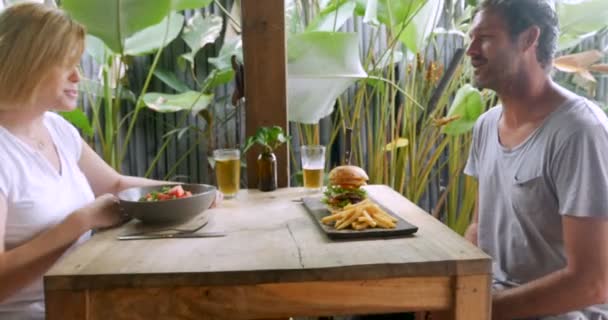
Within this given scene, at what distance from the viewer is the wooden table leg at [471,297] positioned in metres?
1.02

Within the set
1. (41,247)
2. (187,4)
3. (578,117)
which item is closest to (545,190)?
(578,117)

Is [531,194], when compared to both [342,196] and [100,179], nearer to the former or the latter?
[342,196]

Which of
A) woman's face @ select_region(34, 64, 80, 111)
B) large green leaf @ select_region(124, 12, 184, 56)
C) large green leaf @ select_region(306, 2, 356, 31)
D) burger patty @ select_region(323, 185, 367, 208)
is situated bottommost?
burger patty @ select_region(323, 185, 367, 208)

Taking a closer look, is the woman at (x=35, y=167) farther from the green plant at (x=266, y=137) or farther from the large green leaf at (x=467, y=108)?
the large green leaf at (x=467, y=108)

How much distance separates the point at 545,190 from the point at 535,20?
0.48 meters

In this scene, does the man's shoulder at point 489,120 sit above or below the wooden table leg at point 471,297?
above

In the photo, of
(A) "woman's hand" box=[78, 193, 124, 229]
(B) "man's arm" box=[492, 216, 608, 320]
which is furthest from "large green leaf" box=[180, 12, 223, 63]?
(B) "man's arm" box=[492, 216, 608, 320]

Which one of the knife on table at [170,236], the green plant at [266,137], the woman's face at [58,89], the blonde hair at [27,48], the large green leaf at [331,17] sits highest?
the large green leaf at [331,17]

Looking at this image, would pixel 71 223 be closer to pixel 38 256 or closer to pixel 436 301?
pixel 38 256

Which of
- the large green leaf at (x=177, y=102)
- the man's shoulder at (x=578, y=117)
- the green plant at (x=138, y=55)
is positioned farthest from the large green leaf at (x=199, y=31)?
the man's shoulder at (x=578, y=117)

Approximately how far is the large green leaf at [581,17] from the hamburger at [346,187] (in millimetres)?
1564

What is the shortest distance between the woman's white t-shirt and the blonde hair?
12 cm

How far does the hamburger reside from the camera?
1473 mm

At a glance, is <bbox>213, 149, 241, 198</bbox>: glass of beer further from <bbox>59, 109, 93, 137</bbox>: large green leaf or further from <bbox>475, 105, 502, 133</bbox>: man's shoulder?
<bbox>59, 109, 93, 137</bbox>: large green leaf
